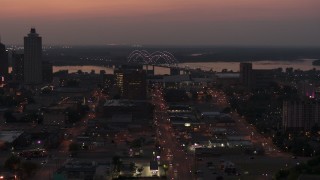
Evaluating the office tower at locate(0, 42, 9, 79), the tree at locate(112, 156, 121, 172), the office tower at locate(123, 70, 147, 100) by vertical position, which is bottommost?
the tree at locate(112, 156, 121, 172)

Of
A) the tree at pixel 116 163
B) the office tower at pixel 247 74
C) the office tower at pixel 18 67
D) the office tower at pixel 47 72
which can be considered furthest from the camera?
the office tower at pixel 47 72

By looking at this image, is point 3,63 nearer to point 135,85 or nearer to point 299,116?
point 135,85

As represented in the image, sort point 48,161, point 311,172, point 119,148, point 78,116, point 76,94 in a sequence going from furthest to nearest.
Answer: point 76,94
point 78,116
point 119,148
point 48,161
point 311,172

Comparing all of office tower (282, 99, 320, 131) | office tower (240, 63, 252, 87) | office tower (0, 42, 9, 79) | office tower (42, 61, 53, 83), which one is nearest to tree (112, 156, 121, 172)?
office tower (282, 99, 320, 131)

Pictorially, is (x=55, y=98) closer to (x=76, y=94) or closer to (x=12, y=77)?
(x=76, y=94)

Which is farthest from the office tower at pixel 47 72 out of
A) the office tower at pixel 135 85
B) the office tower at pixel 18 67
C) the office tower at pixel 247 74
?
the office tower at pixel 135 85

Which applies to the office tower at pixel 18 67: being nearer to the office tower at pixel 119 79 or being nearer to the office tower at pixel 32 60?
the office tower at pixel 32 60

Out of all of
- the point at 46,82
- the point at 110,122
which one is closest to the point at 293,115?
the point at 110,122

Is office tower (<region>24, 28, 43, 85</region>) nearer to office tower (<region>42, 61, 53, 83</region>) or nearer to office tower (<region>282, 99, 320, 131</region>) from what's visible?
office tower (<region>42, 61, 53, 83</region>)
